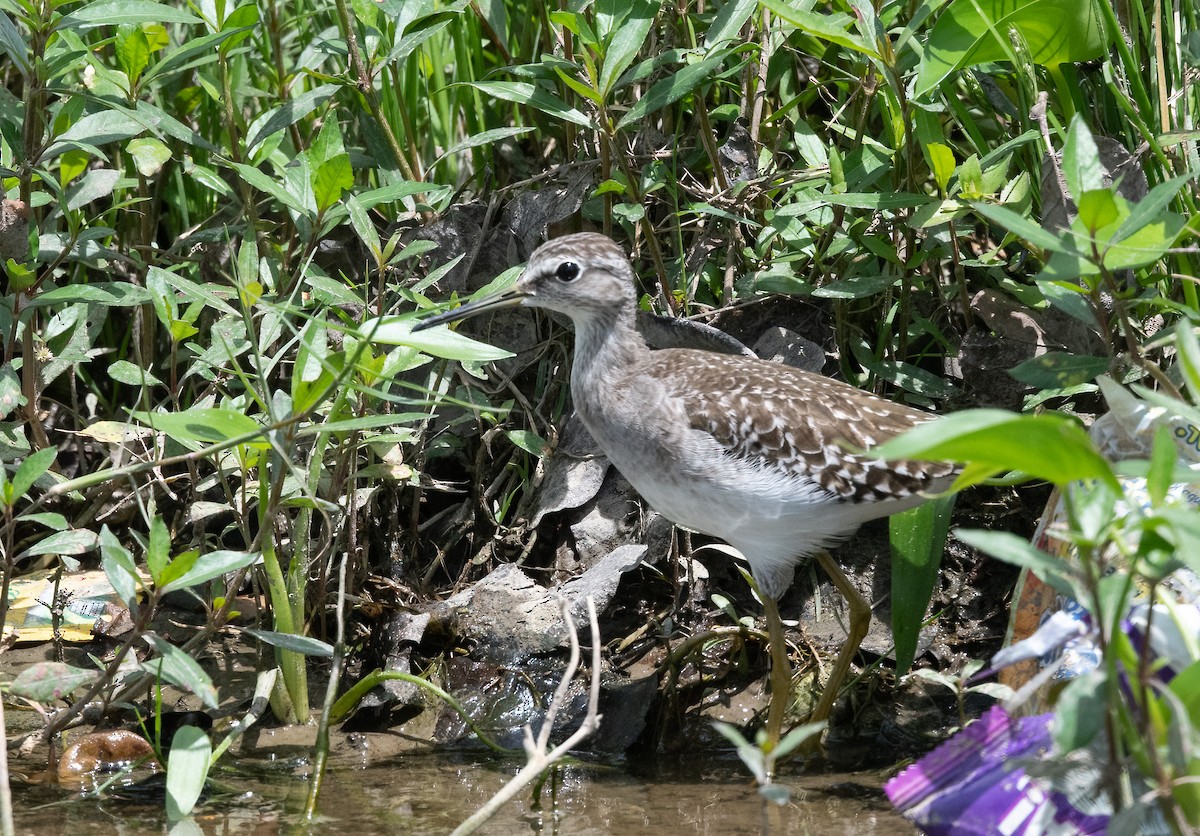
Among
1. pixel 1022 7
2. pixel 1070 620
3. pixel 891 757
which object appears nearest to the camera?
pixel 1070 620

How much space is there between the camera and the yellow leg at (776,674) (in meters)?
4.60

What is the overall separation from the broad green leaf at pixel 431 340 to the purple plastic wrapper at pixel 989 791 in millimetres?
1525

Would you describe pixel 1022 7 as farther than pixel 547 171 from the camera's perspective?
No

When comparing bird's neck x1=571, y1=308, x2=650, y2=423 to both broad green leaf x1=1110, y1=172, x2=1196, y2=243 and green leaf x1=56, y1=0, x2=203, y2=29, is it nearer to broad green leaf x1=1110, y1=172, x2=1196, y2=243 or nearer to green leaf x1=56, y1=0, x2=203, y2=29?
green leaf x1=56, y1=0, x2=203, y2=29

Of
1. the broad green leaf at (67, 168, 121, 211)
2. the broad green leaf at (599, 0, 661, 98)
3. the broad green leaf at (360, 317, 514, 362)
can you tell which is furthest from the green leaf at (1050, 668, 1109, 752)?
the broad green leaf at (67, 168, 121, 211)

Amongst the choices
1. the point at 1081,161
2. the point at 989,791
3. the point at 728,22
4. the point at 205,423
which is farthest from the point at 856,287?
the point at 205,423

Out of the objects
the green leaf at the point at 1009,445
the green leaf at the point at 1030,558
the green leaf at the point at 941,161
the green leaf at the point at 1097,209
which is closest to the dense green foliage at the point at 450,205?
the green leaf at the point at 941,161

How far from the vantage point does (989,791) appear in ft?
9.89

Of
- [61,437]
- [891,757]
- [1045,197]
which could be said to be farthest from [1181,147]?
[61,437]

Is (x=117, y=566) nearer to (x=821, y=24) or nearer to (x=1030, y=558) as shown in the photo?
(x=1030, y=558)

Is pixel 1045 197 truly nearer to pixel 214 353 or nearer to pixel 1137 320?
pixel 1137 320

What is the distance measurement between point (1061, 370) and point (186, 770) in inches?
111

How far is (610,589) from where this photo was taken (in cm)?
494

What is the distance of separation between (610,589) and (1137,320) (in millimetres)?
2135
